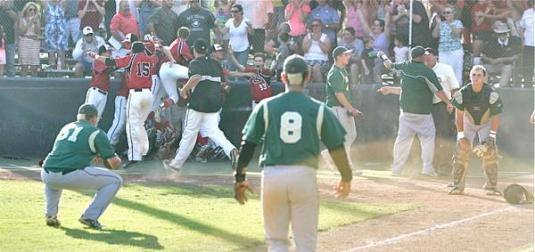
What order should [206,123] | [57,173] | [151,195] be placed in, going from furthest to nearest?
[206,123] → [151,195] → [57,173]

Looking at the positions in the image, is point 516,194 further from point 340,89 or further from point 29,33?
point 29,33

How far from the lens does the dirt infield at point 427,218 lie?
1146 centimetres

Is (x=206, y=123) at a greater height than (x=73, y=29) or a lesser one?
lesser

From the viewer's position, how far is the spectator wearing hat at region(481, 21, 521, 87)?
19.6 meters

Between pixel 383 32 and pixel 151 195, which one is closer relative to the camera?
pixel 151 195

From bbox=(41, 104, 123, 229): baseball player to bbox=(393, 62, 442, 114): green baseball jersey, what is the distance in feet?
21.3

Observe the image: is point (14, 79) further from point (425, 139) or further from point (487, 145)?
point (487, 145)

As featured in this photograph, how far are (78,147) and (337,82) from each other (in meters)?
6.24

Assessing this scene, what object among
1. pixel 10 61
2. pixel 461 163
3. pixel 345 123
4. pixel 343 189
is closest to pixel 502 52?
pixel 345 123

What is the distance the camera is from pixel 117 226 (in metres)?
12.3

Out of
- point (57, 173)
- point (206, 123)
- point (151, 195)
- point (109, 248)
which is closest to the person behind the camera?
point (109, 248)

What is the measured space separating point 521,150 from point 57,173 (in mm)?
10414

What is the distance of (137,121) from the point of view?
18.3 meters

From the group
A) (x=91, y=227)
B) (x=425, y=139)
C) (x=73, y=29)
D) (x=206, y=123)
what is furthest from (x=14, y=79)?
(x=91, y=227)
